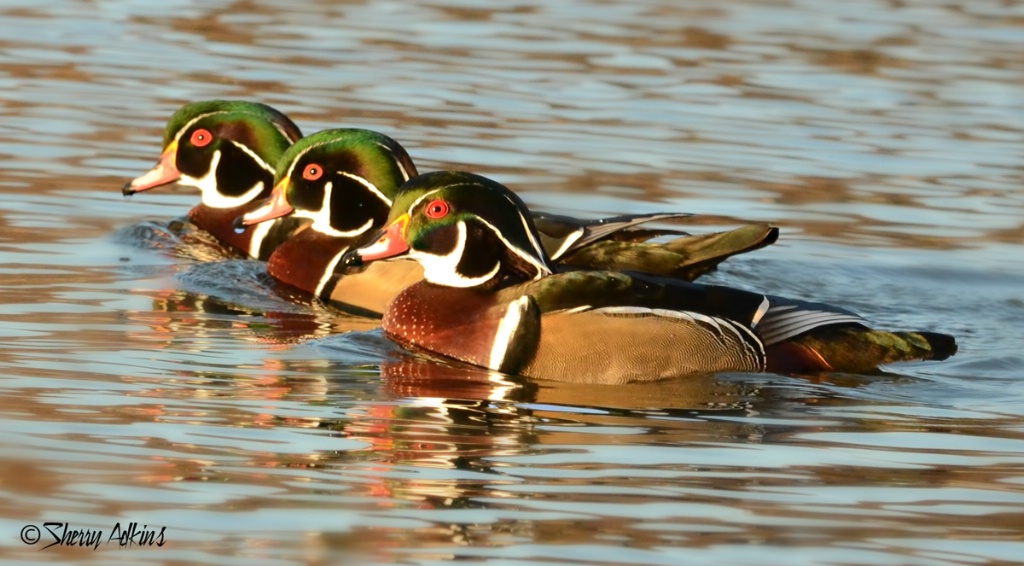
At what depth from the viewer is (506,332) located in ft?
30.5

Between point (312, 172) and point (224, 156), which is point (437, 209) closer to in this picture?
point (312, 172)

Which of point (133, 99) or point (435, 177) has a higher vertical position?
point (435, 177)

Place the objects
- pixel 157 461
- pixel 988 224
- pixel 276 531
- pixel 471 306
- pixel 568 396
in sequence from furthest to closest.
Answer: pixel 988 224 < pixel 471 306 < pixel 568 396 < pixel 157 461 < pixel 276 531

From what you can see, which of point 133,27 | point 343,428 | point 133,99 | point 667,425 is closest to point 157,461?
point 343,428

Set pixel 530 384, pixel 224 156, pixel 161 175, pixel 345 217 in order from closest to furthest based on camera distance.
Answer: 1. pixel 530 384
2. pixel 345 217
3. pixel 161 175
4. pixel 224 156

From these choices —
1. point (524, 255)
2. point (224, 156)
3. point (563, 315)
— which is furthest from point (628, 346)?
point (224, 156)

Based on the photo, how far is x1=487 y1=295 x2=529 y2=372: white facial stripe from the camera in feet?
30.3

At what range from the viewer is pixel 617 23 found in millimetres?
19297

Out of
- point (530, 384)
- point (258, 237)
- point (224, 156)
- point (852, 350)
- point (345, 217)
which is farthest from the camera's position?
point (224, 156)

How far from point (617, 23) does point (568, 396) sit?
1107cm

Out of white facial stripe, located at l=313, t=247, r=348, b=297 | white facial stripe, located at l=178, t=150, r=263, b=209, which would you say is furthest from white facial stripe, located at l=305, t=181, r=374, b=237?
white facial stripe, located at l=178, t=150, r=263, b=209

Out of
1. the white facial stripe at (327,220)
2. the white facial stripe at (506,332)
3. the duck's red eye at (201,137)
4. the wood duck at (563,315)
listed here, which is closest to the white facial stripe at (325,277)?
the white facial stripe at (327,220)

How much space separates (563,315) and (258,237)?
4.07 meters

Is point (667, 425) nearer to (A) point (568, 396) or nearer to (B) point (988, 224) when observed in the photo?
(A) point (568, 396)
